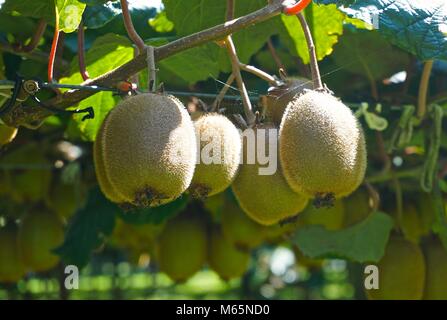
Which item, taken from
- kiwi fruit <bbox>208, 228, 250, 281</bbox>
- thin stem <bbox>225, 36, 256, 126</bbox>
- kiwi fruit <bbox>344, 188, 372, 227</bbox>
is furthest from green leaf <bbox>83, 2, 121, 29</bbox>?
kiwi fruit <bbox>208, 228, 250, 281</bbox>

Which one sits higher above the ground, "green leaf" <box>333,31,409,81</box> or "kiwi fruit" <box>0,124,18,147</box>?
"green leaf" <box>333,31,409,81</box>

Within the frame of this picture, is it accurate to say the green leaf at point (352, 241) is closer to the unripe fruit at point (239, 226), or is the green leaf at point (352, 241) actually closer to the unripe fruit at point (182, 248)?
the unripe fruit at point (239, 226)

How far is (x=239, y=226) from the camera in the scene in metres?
2.07

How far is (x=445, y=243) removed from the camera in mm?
1623

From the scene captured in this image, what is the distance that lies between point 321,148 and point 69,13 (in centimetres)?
48

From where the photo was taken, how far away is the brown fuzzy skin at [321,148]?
1.14 meters

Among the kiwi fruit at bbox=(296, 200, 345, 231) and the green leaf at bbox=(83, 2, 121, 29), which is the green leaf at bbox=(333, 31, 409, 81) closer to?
the kiwi fruit at bbox=(296, 200, 345, 231)

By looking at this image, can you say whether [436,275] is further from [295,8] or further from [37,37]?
[37,37]

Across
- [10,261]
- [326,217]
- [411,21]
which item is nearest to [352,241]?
[326,217]

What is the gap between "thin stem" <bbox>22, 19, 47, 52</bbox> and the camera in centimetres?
146

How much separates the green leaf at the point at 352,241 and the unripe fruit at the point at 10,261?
0.86 metres

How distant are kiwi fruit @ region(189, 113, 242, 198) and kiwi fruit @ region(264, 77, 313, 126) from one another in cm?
11

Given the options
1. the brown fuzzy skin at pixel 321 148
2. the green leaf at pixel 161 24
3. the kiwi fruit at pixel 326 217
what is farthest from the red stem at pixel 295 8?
the kiwi fruit at pixel 326 217
